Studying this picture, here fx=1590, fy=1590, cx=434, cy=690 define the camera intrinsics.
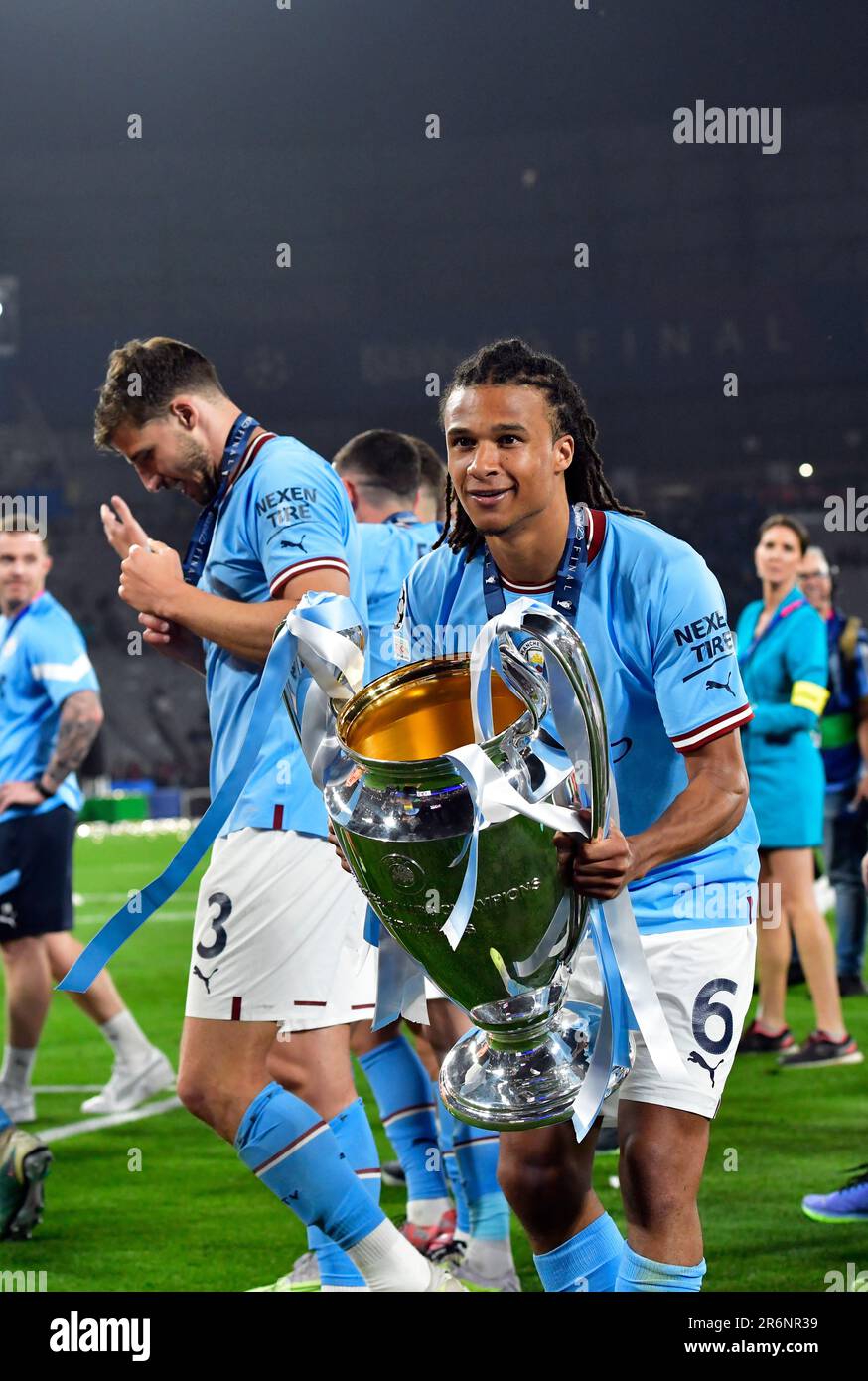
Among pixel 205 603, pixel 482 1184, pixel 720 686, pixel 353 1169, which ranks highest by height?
pixel 205 603

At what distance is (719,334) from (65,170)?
8.09 metres

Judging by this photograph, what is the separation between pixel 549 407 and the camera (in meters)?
2.03

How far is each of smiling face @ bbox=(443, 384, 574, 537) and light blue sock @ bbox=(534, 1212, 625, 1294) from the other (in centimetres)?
97

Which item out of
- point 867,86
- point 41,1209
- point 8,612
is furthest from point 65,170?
point 41,1209

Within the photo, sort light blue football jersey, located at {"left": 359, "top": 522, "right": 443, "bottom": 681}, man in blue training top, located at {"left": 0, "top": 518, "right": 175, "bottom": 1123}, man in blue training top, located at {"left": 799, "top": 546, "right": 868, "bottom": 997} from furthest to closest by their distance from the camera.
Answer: man in blue training top, located at {"left": 799, "top": 546, "right": 868, "bottom": 997} < man in blue training top, located at {"left": 0, "top": 518, "right": 175, "bottom": 1123} < light blue football jersey, located at {"left": 359, "top": 522, "right": 443, "bottom": 681}

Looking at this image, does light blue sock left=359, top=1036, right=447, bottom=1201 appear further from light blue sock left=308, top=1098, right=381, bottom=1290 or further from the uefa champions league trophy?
the uefa champions league trophy

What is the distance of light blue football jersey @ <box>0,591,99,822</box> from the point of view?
15.5 ft

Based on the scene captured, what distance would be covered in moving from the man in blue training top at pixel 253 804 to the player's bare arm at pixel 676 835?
77cm

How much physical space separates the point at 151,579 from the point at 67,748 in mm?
2365

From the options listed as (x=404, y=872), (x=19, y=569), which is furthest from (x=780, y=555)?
(x=404, y=872)

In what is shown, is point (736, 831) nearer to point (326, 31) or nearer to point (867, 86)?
point (326, 31)
